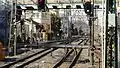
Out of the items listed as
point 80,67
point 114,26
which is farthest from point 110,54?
point 80,67

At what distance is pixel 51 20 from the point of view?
69188mm

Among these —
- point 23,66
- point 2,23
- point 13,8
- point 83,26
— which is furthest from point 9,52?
point 83,26

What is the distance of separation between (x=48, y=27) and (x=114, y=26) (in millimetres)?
55484

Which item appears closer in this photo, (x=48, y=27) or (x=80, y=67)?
(x=80, y=67)

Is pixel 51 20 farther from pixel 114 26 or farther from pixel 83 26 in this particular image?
pixel 114 26

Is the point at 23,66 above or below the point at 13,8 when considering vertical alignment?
below

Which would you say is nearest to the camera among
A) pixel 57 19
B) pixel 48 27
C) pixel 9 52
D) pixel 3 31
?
pixel 9 52

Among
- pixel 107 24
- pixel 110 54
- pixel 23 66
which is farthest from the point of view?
pixel 23 66

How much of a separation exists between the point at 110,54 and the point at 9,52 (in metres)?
19.0

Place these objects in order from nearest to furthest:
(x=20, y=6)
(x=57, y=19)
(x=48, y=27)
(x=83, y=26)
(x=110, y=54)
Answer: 1. (x=110, y=54)
2. (x=20, y=6)
3. (x=48, y=27)
4. (x=57, y=19)
5. (x=83, y=26)

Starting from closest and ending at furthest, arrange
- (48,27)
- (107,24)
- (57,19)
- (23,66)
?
(107,24) < (23,66) < (48,27) < (57,19)

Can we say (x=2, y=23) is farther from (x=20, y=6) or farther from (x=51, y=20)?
(x=51, y=20)

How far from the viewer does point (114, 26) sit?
9727 millimetres

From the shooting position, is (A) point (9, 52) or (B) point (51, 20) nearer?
(A) point (9, 52)
